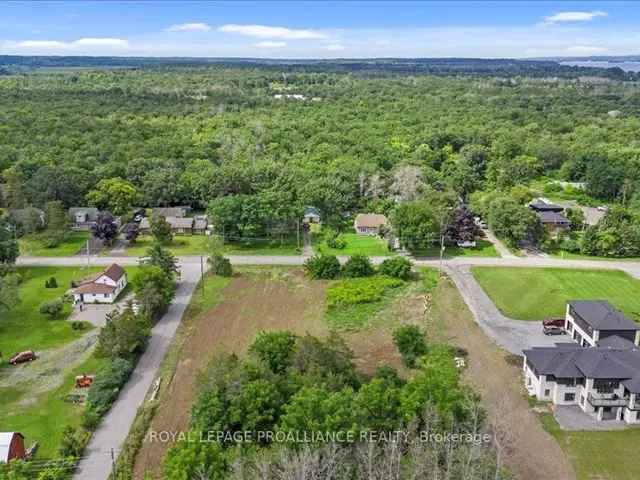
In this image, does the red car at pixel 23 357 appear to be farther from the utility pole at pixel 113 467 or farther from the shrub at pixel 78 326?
the utility pole at pixel 113 467

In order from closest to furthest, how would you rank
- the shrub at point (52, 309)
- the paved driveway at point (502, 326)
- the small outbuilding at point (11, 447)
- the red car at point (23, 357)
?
the small outbuilding at point (11, 447) → the red car at point (23, 357) → the paved driveway at point (502, 326) → the shrub at point (52, 309)

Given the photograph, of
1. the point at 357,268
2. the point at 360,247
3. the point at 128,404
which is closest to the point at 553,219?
the point at 360,247

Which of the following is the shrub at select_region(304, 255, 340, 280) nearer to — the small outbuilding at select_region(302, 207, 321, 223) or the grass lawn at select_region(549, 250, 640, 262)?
the small outbuilding at select_region(302, 207, 321, 223)

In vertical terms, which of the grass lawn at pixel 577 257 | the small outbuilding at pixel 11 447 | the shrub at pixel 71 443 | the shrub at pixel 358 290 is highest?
the small outbuilding at pixel 11 447

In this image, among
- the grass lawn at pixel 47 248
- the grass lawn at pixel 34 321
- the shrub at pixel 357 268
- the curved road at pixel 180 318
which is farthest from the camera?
the grass lawn at pixel 47 248

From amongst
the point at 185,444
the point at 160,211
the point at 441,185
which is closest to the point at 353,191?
the point at 441,185

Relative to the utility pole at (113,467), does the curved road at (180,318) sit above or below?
below

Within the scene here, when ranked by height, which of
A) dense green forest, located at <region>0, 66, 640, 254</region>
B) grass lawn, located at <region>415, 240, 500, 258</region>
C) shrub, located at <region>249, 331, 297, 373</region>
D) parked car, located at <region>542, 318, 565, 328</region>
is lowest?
grass lawn, located at <region>415, 240, 500, 258</region>

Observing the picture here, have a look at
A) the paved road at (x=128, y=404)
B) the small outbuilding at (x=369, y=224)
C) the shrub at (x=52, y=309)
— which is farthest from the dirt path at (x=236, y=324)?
the small outbuilding at (x=369, y=224)

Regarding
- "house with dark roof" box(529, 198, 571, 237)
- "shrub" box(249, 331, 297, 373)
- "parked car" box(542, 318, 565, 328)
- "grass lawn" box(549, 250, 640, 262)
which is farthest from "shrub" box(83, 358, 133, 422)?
"house with dark roof" box(529, 198, 571, 237)
